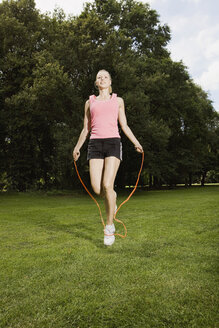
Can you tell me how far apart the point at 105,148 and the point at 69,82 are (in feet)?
→ 48.7

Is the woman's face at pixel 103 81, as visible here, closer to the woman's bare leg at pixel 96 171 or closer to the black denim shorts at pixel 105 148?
the black denim shorts at pixel 105 148

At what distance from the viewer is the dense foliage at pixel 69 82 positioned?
17.5 meters

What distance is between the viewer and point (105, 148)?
13.6 feet

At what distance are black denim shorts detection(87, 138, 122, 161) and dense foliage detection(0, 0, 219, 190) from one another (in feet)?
39.3

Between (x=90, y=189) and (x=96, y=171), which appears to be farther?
(x=90, y=189)

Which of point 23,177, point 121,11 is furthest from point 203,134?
point 23,177

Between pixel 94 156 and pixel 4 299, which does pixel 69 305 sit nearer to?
pixel 4 299

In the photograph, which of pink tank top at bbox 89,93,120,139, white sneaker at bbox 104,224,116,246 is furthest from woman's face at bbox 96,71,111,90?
white sneaker at bbox 104,224,116,246

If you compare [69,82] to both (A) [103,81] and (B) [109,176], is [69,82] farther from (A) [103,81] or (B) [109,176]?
(B) [109,176]

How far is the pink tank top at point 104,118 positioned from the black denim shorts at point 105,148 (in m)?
0.08

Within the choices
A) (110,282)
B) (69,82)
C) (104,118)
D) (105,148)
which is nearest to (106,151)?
(105,148)

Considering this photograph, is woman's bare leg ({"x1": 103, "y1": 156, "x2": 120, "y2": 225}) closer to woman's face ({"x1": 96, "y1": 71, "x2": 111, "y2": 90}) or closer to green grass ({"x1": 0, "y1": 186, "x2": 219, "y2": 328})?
green grass ({"x1": 0, "y1": 186, "x2": 219, "y2": 328})

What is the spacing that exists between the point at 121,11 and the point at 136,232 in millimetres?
24451

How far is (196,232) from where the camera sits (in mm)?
4926
